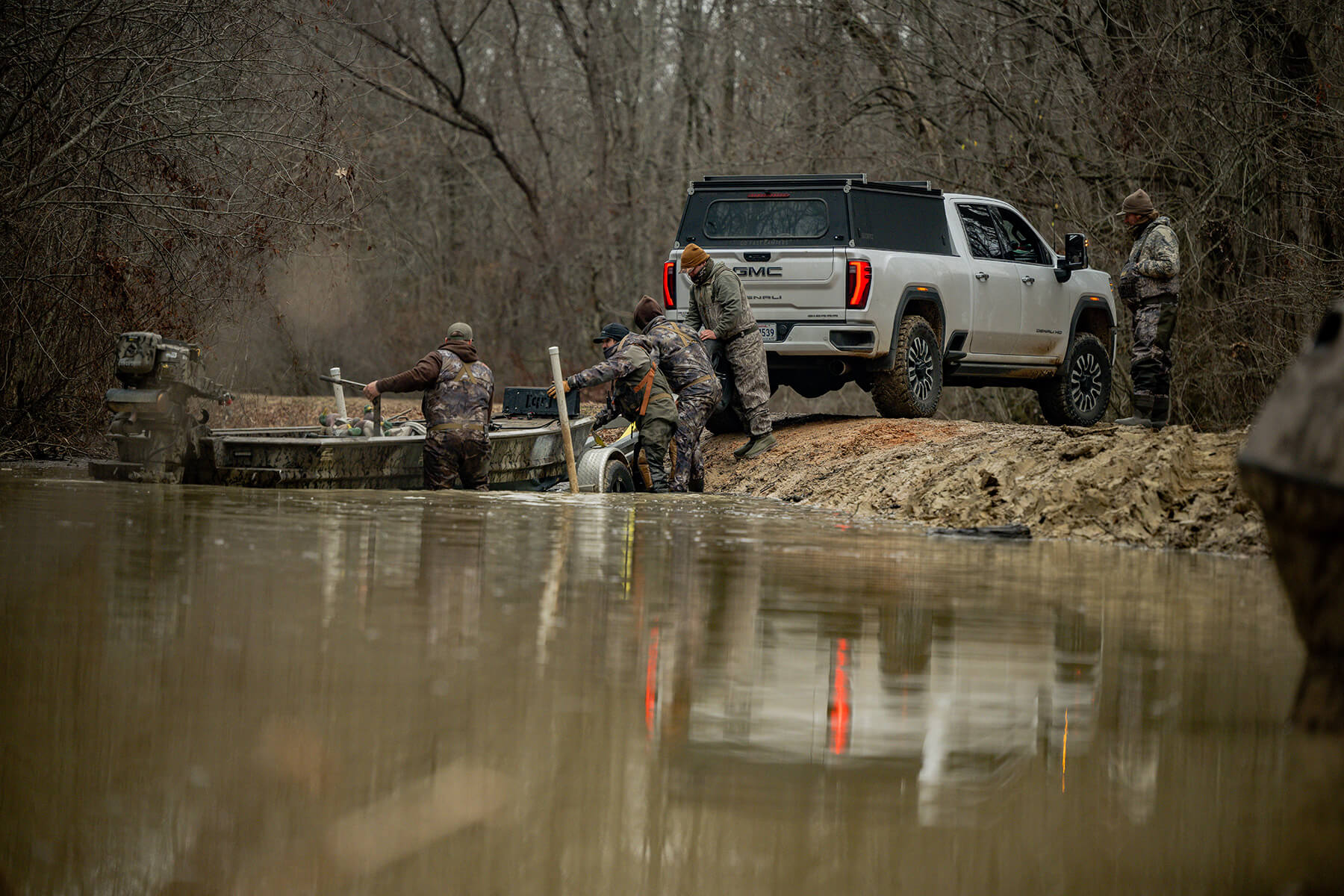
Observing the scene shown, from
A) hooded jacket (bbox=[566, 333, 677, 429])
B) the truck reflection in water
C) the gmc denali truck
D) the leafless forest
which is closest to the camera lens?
the truck reflection in water

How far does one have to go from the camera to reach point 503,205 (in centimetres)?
3725

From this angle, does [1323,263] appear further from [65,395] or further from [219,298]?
[65,395]

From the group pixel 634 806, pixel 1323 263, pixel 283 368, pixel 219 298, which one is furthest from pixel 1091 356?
pixel 283 368

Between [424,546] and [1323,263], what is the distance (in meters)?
11.7

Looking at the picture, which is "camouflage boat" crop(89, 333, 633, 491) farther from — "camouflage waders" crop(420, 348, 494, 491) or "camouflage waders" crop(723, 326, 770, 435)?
"camouflage waders" crop(723, 326, 770, 435)

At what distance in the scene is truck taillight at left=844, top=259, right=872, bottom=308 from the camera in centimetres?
1502

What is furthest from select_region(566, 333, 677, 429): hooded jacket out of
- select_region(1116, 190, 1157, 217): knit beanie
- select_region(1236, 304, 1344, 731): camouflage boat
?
select_region(1236, 304, 1344, 731): camouflage boat

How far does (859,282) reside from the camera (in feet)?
49.3

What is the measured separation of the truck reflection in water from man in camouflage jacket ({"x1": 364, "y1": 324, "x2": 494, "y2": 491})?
7684 mm

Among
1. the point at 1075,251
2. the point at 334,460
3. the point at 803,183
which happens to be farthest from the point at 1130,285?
the point at 334,460

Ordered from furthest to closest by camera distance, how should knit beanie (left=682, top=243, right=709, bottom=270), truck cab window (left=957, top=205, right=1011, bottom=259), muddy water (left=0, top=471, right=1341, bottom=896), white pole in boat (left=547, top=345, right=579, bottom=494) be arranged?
truck cab window (left=957, top=205, right=1011, bottom=259)
knit beanie (left=682, top=243, right=709, bottom=270)
white pole in boat (left=547, top=345, right=579, bottom=494)
muddy water (left=0, top=471, right=1341, bottom=896)

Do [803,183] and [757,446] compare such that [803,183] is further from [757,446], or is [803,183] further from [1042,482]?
[1042,482]

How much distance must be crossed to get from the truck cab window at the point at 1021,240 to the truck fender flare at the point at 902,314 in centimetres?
159

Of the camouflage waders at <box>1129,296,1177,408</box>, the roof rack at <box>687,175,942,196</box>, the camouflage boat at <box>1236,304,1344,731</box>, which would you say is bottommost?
the camouflage boat at <box>1236,304,1344,731</box>
